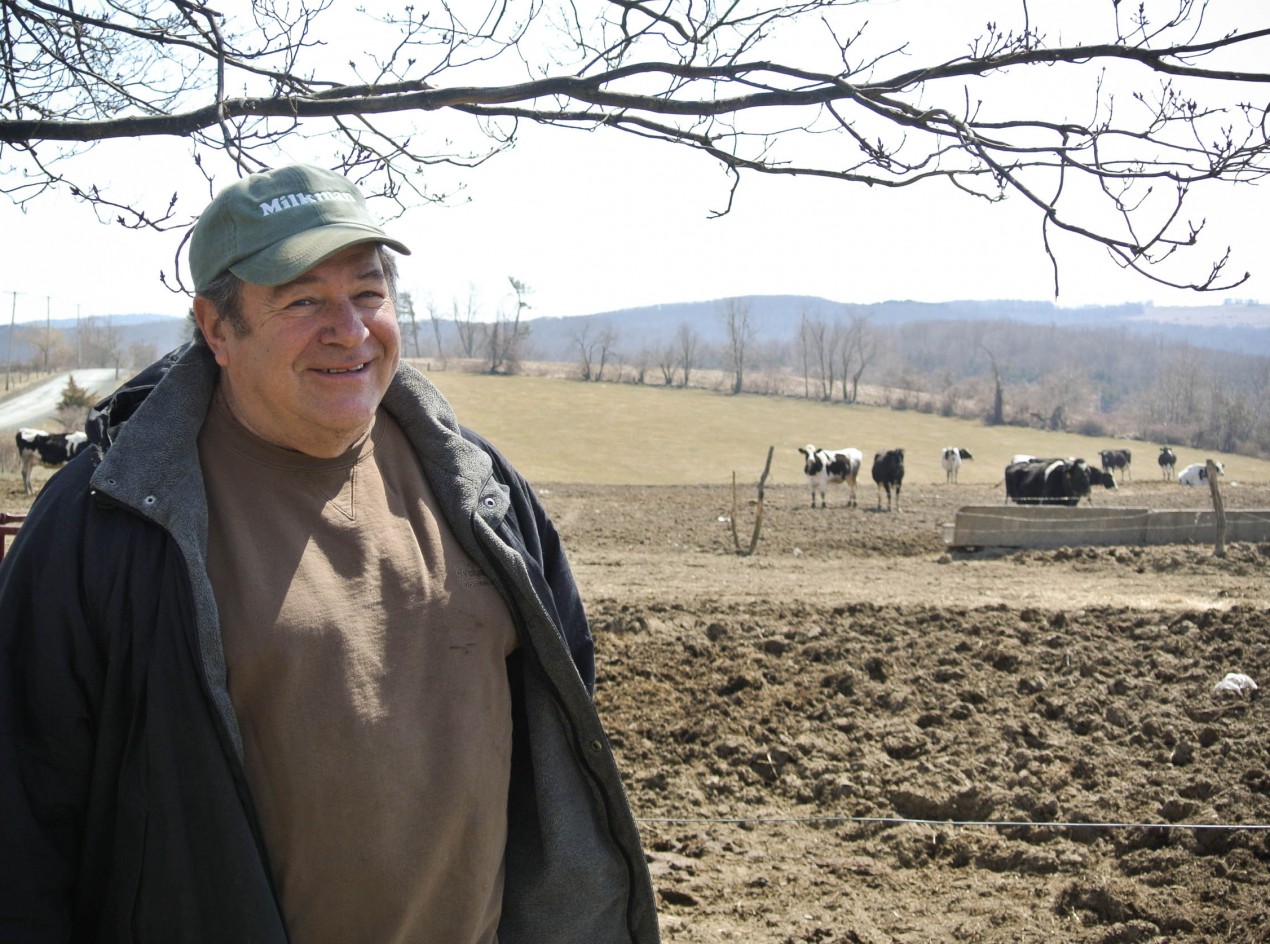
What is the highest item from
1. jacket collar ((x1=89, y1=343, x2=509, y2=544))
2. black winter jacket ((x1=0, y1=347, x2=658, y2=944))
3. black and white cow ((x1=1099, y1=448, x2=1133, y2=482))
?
jacket collar ((x1=89, y1=343, x2=509, y2=544))

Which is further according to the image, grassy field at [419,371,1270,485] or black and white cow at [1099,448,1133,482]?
black and white cow at [1099,448,1133,482]

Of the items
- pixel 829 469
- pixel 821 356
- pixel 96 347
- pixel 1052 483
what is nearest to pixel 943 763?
pixel 1052 483

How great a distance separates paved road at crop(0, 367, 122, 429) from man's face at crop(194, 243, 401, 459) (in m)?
44.8

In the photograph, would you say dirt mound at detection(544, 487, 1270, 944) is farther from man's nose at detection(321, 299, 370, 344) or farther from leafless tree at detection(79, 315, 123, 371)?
leafless tree at detection(79, 315, 123, 371)

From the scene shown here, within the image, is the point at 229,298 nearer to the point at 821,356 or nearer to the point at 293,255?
the point at 293,255

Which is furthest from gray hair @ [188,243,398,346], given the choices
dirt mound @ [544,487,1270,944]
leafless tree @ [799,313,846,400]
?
leafless tree @ [799,313,846,400]

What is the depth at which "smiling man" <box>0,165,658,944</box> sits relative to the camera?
61.2 inches

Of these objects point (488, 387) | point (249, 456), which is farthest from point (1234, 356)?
point (249, 456)

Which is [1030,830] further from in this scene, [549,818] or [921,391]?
[921,391]

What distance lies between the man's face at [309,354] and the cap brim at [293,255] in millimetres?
51

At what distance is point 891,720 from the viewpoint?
6.01 metres

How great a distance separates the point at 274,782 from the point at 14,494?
909 inches

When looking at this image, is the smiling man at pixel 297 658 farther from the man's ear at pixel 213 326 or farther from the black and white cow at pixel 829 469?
the black and white cow at pixel 829 469

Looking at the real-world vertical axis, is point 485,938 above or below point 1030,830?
above
